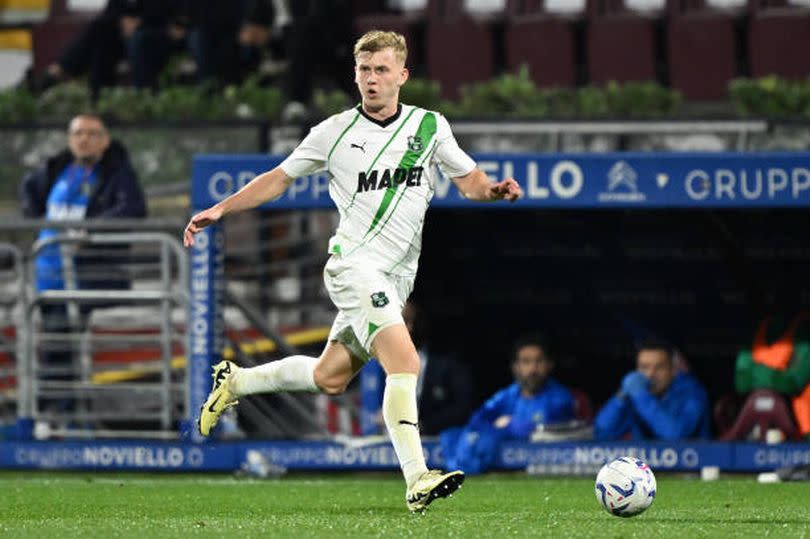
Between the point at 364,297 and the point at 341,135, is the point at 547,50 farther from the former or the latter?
the point at 364,297

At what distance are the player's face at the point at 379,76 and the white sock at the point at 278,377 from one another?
1190mm

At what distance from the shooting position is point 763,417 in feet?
40.6

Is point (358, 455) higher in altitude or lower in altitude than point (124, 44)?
lower

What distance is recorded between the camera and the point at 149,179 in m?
14.8

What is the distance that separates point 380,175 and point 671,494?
2675 millimetres

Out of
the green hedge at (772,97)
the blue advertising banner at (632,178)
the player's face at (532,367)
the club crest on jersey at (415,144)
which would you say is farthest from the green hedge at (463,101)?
the club crest on jersey at (415,144)

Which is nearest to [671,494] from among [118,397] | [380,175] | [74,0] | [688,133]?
[380,175]

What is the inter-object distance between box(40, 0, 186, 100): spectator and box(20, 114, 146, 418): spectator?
8.27 feet

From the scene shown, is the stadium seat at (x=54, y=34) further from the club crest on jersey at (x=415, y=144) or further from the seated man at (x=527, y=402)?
the club crest on jersey at (x=415, y=144)

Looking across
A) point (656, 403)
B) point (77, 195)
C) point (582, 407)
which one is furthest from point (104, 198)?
point (656, 403)

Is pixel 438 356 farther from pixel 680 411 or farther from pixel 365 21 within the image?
pixel 365 21

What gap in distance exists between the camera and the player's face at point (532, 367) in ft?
41.6

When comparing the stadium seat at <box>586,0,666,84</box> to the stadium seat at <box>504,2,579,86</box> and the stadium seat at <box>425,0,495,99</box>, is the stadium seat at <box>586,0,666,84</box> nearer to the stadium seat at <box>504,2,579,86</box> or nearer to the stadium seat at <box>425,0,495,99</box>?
the stadium seat at <box>504,2,579,86</box>

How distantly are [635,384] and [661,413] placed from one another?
0.23 meters
